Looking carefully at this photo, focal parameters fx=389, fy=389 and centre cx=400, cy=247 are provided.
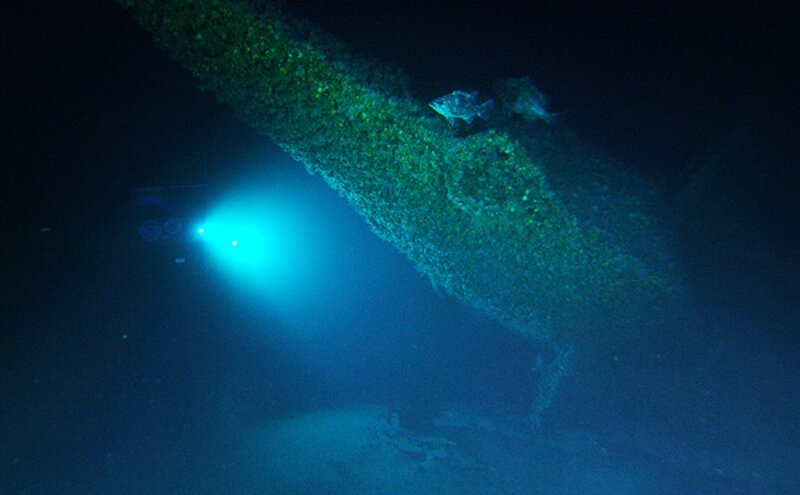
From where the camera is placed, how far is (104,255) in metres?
2.70

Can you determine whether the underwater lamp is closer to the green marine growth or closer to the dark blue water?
the dark blue water

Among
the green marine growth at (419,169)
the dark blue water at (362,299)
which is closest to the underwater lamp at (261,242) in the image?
the dark blue water at (362,299)

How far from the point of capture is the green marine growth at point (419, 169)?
168 centimetres

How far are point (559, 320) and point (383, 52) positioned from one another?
1871 mm

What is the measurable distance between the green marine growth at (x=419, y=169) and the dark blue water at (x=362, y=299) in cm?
16

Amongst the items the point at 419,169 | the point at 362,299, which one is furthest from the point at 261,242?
the point at 419,169

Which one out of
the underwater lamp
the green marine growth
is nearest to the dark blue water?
the underwater lamp

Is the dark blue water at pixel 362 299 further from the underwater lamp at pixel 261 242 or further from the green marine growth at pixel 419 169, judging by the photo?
the green marine growth at pixel 419 169

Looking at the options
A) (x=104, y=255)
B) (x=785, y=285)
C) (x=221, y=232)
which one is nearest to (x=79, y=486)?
(x=104, y=255)

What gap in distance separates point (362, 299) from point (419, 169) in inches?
53.1

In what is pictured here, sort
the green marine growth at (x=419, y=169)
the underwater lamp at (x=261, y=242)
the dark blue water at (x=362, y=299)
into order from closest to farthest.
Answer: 1. the dark blue water at (x=362, y=299)
2. the green marine growth at (x=419, y=169)
3. the underwater lamp at (x=261, y=242)

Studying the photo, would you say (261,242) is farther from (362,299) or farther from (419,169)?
(419,169)

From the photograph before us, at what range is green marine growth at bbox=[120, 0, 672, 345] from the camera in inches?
66.2

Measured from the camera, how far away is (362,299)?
3.03m
